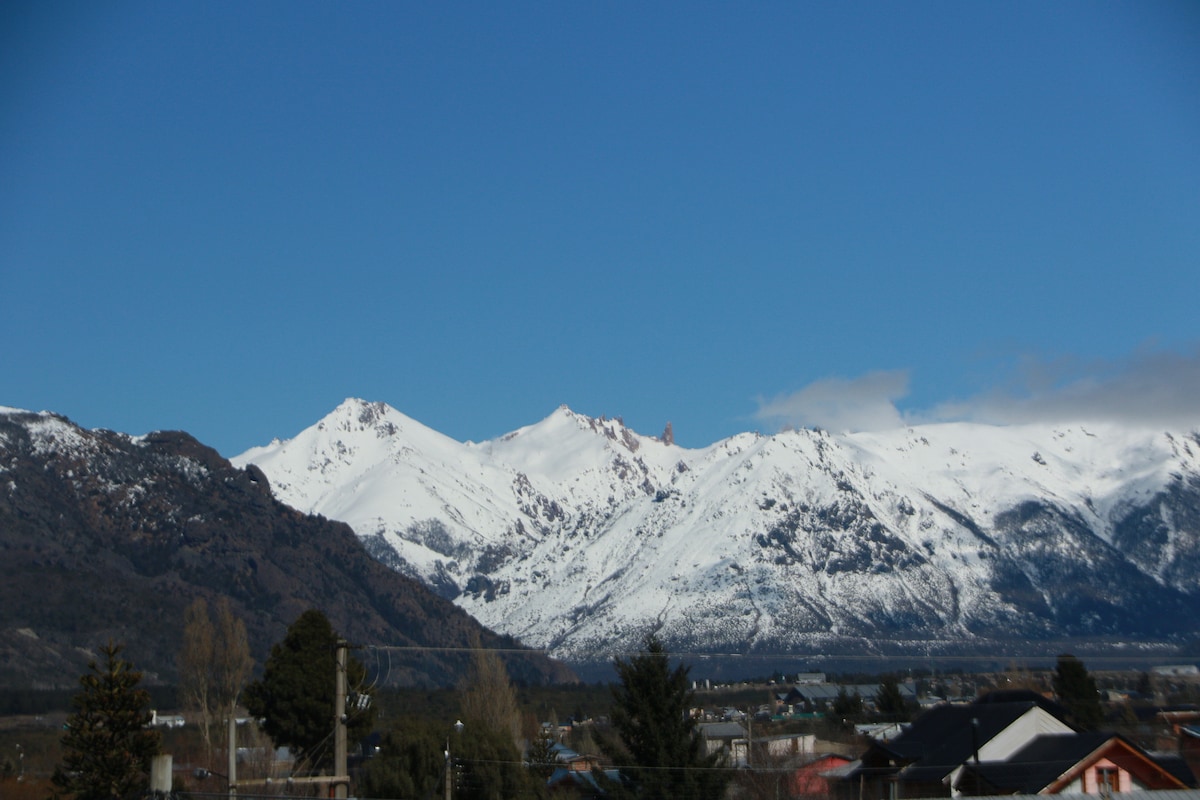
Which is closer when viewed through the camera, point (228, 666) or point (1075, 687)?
point (1075, 687)

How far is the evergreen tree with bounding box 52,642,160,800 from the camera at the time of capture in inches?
1930

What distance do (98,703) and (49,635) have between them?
16126 cm

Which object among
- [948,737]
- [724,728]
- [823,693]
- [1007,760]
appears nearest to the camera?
[1007,760]

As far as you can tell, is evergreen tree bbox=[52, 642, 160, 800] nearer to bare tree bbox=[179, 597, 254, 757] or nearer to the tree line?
the tree line

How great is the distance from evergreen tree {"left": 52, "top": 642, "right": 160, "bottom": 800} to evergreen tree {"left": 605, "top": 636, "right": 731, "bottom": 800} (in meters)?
16.8

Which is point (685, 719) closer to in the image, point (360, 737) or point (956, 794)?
point (956, 794)

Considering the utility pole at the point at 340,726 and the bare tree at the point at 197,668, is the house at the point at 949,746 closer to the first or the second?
the utility pole at the point at 340,726

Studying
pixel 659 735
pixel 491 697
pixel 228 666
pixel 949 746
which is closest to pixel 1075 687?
pixel 949 746

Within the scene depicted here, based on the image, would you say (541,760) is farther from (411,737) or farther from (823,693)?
(823,693)

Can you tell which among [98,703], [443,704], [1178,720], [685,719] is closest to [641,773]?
[685,719]

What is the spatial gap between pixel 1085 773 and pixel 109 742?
108 feet

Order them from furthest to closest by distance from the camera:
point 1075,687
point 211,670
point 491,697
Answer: point 211,670
point 491,697
point 1075,687

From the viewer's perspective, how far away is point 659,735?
4903cm

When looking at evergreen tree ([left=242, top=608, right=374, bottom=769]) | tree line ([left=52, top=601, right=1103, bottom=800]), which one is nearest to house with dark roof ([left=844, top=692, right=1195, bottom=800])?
tree line ([left=52, top=601, right=1103, bottom=800])
